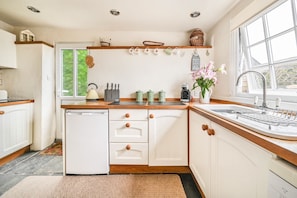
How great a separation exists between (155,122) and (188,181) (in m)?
0.77

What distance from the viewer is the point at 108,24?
2.41m

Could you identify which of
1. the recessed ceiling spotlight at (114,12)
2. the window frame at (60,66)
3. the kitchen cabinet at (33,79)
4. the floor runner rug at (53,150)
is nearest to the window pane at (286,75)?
the recessed ceiling spotlight at (114,12)

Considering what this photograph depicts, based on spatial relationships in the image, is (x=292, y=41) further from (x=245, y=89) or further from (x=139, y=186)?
(x=139, y=186)

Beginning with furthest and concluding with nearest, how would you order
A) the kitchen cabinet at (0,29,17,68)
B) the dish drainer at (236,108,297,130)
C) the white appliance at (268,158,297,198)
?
the kitchen cabinet at (0,29,17,68), the dish drainer at (236,108,297,130), the white appliance at (268,158,297,198)

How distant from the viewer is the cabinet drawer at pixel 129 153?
1797mm

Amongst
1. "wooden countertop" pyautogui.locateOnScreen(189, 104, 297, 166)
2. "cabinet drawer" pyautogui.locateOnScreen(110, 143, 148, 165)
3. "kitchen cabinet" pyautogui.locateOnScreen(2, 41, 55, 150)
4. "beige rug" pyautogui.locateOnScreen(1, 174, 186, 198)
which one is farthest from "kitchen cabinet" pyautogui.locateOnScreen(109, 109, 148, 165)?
"kitchen cabinet" pyautogui.locateOnScreen(2, 41, 55, 150)

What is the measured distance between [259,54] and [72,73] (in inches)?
111

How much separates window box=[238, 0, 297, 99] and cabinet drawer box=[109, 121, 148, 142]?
4.17 ft

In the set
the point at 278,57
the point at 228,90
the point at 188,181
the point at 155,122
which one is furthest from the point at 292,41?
the point at 188,181

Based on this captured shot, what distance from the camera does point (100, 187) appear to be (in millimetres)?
1631

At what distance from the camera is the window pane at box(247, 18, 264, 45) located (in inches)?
61.8

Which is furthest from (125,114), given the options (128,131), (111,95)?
(111,95)

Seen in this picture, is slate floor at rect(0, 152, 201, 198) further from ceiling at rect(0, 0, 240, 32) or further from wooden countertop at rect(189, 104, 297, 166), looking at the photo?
ceiling at rect(0, 0, 240, 32)

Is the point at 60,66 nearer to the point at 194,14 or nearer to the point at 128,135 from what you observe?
the point at 128,135
